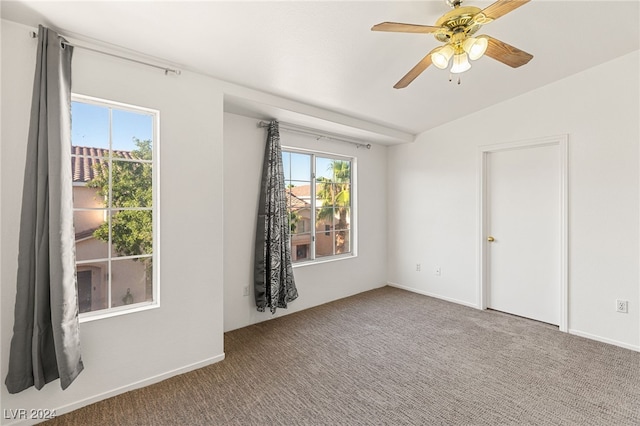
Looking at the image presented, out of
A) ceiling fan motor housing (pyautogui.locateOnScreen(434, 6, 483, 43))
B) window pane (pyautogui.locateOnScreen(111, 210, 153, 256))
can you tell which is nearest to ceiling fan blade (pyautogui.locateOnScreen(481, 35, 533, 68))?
ceiling fan motor housing (pyautogui.locateOnScreen(434, 6, 483, 43))

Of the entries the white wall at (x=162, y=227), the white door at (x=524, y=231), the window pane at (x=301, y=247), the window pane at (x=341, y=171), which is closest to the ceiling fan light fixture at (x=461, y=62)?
the white wall at (x=162, y=227)

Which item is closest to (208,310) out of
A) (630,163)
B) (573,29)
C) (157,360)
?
(157,360)

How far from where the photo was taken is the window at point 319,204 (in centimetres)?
399

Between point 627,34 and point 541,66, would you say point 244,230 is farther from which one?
point 627,34

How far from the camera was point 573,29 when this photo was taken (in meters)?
2.46

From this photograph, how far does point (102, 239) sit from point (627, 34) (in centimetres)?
464

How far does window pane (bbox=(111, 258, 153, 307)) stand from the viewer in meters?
2.38

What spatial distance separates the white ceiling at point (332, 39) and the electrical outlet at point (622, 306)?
7.21 ft

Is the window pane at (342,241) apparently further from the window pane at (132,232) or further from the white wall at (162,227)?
the window pane at (132,232)

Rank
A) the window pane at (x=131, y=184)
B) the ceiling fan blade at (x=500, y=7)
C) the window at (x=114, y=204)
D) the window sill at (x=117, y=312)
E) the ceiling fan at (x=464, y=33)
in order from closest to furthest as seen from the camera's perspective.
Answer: the ceiling fan blade at (x=500, y=7), the ceiling fan at (x=464, y=33), the window sill at (x=117, y=312), the window at (x=114, y=204), the window pane at (x=131, y=184)

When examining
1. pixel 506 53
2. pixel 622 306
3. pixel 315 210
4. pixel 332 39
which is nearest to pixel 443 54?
pixel 506 53

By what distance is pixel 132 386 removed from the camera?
225 cm

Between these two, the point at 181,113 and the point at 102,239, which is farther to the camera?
the point at 181,113

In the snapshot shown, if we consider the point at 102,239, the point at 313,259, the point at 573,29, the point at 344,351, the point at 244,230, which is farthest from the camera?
the point at 313,259
